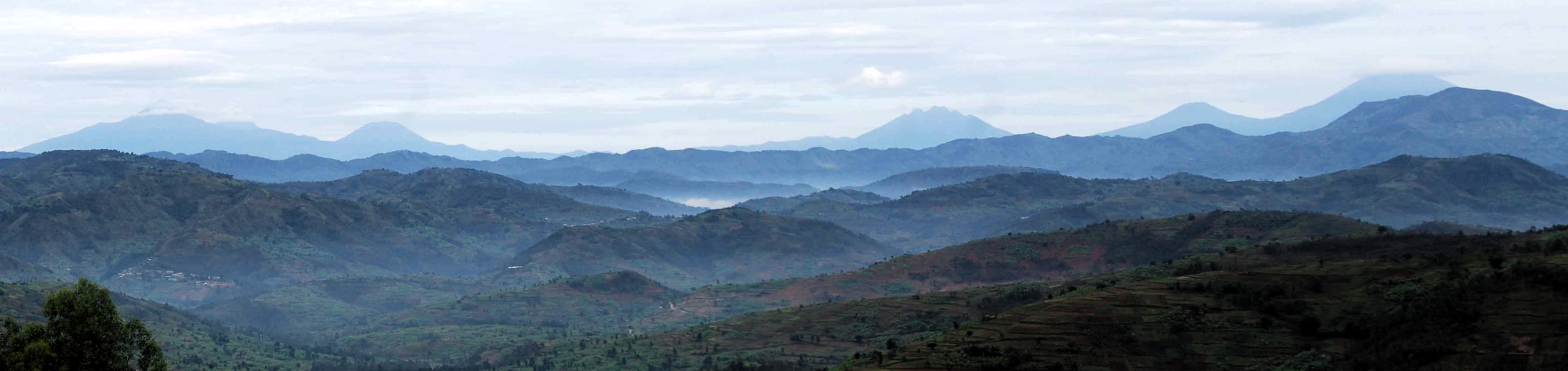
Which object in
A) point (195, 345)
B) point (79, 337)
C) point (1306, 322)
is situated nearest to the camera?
point (79, 337)

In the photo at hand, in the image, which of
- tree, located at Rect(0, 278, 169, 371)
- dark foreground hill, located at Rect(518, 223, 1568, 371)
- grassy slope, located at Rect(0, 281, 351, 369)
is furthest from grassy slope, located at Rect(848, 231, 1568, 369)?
grassy slope, located at Rect(0, 281, 351, 369)

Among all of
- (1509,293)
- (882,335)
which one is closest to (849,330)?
(882,335)

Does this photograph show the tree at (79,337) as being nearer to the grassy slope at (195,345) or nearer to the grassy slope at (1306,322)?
the grassy slope at (1306,322)

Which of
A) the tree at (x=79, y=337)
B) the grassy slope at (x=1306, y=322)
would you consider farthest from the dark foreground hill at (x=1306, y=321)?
the tree at (x=79, y=337)

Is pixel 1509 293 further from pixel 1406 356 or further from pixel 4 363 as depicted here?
pixel 4 363

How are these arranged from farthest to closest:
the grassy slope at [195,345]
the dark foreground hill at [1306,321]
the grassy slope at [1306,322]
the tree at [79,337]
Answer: the grassy slope at [195,345] → the dark foreground hill at [1306,321] → the grassy slope at [1306,322] → the tree at [79,337]

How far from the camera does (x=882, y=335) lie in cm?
13112

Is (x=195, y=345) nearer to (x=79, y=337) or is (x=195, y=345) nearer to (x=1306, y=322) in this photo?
(x=79, y=337)

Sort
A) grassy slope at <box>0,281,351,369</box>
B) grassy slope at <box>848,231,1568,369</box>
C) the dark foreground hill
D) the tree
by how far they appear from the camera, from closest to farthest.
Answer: the tree
grassy slope at <box>848,231,1568,369</box>
the dark foreground hill
grassy slope at <box>0,281,351,369</box>

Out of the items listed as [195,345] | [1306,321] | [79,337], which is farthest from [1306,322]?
[195,345]

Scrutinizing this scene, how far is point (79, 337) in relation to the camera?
54.5 m

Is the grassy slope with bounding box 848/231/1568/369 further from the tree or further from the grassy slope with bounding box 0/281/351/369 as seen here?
the grassy slope with bounding box 0/281/351/369

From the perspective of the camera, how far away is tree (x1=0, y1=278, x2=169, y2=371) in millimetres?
52969

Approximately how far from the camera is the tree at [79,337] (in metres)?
53.0
